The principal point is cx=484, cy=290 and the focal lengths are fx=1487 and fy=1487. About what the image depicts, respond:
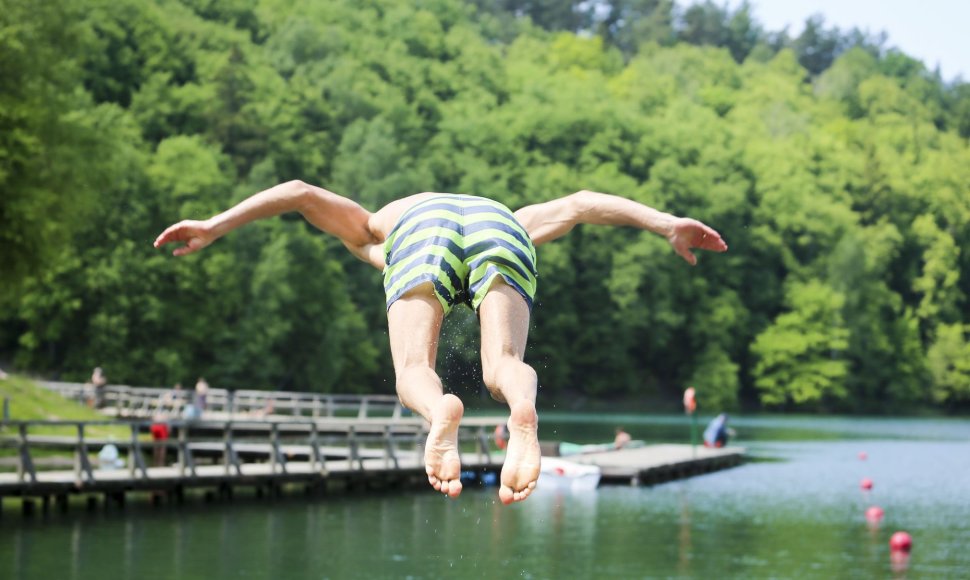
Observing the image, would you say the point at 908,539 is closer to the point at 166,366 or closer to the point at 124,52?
the point at 166,366

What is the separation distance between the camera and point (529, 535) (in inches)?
918

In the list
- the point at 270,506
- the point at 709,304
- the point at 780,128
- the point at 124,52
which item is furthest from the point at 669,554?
the point at 780,128

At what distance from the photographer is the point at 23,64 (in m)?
29.0

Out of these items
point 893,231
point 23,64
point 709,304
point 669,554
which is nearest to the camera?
point 669,554

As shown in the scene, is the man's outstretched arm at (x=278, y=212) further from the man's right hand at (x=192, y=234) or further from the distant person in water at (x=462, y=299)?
the distant person in water at (x=462, y=299)

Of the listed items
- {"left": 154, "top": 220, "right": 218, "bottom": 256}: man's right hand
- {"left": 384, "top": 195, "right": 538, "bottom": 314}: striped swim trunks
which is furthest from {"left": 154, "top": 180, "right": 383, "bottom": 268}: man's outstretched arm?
{"left": 384, "top": 195, "right": 538, "bottom": 314}: striped swim trunks

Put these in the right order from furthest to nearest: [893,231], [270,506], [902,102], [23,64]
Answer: [902,102] → [893,231] → [23,64] → [270,506]

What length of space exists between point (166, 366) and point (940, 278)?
4852 centimetres

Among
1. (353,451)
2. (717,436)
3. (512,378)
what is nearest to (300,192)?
(512,378)

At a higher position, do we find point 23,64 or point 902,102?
point 902,102

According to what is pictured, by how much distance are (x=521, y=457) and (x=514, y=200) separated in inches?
2664

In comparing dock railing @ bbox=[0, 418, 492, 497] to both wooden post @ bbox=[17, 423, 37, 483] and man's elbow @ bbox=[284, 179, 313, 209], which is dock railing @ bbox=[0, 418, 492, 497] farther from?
man's elbow @ bbox=[284, 179, 313, 209]

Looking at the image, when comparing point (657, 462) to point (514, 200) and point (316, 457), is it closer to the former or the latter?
point (316, 457)

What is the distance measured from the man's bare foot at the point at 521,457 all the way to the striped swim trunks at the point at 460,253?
0.48 m
